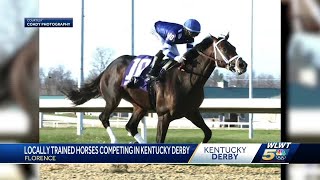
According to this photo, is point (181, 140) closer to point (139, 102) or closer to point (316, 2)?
point (139, 102)

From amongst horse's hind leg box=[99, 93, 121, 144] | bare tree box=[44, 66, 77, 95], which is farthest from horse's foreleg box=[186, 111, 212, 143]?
bare tree box=[44, 66, 77, 95]

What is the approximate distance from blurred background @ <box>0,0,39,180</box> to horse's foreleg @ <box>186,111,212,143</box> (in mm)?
1292

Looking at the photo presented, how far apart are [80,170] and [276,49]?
6.36 feet

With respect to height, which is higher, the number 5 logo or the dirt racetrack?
the number 5 logo

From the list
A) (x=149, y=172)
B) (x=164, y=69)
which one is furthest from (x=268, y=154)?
(x=164, y=69)

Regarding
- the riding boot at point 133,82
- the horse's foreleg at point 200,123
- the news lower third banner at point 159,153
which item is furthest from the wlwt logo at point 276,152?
the riding boot at point 133,82

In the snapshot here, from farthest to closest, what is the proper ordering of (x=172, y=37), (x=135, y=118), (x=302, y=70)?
1. (x=135, y=118)
2. (x=172, y=37)
3. (x=302, y=70)

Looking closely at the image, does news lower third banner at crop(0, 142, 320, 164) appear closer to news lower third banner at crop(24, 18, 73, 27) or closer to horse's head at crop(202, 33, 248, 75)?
horse's head at crop(202, 33, 248, 75)

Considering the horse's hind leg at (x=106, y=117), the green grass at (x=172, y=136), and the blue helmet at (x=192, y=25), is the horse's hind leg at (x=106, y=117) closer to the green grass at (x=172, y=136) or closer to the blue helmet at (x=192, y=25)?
→ the green grass at (x=172, y=136)

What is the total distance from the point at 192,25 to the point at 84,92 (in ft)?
3.52

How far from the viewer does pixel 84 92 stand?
14.2ft

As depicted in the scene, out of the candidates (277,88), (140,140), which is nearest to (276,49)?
(277,88)

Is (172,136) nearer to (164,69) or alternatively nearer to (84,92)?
(164,69)

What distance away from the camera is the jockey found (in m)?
4.22
